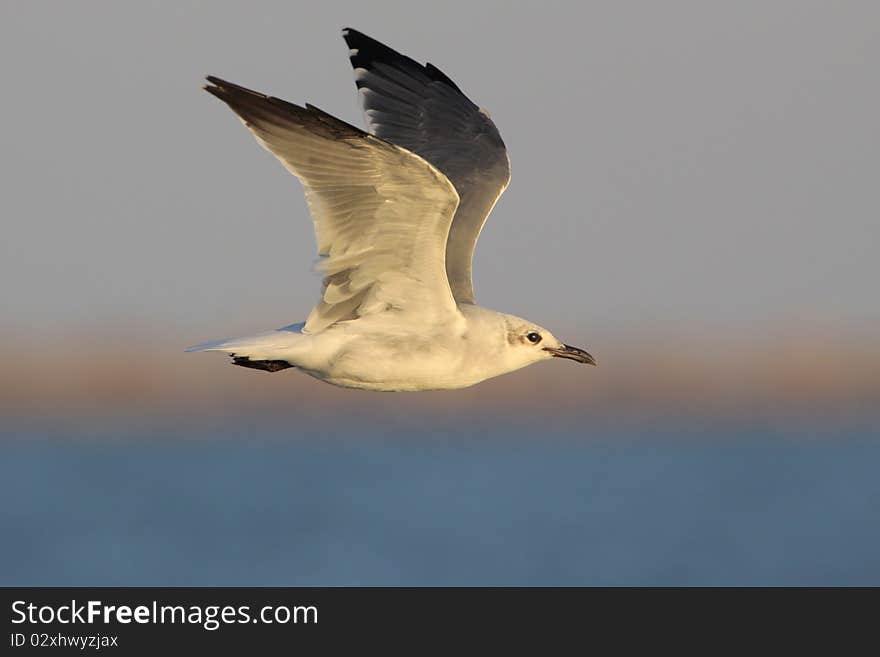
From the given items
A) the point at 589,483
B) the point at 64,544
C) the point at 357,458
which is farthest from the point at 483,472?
the point at 64,544

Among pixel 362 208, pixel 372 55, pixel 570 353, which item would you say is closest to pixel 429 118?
pixel 372 55

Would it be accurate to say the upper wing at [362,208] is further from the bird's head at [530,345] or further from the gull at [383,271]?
the bird's head at [530,345]

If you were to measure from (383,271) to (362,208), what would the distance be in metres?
0.56

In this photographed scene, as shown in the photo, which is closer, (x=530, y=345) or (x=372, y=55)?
(x=530, y=345)

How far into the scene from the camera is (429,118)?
1240 centimetres

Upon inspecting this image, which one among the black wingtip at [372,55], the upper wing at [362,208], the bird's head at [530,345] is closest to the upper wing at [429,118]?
the black wingtip at [372,55]

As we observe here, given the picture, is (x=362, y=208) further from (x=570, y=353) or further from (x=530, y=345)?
(x=570, y=353)

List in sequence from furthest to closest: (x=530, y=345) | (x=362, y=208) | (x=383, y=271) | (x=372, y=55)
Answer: (x=372, y=55)
(x=530, y=345)
(x=383, y=271)
(x=362, y=208)

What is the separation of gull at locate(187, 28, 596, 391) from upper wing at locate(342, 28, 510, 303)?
0.35 feet

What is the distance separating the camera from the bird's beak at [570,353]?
11117 mm

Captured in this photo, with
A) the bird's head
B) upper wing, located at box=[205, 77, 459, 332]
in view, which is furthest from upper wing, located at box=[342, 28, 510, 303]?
upper wing, located at box=[205, 77, 459, 332]

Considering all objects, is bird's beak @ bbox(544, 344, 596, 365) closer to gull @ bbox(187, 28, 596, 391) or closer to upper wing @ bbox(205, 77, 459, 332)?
gull @ bbox(187, 28, 596, 391)

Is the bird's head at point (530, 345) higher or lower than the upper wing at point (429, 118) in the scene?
lower

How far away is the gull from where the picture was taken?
30.6 feet
